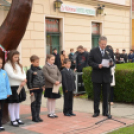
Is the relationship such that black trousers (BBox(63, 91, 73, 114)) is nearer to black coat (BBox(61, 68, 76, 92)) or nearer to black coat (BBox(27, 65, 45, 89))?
black coat (BBox(61, 68, 76, 92))

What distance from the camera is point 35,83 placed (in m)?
6.43

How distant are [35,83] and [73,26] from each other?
437 inches

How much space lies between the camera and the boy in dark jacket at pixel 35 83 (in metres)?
6.39

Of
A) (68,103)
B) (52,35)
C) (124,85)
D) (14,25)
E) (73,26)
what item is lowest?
(68,103)

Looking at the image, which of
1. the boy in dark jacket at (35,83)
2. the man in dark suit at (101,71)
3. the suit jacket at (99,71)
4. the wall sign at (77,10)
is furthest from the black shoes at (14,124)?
the wall sign at (77,10)

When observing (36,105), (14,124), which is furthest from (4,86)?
(36,105)

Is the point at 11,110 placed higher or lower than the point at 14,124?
higher

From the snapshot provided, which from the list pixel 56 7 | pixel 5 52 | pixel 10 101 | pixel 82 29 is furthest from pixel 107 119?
pixel 82 29

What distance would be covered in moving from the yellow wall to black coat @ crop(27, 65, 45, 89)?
7.95 m

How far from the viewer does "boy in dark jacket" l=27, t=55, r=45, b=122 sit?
251 inches

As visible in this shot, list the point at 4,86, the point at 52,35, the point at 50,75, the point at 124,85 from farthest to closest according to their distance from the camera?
the point at 52,35
the point at 124,85
the point at 50,75
the point at 4,86

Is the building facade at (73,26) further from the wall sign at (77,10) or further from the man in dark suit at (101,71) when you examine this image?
the man in dark suit at (101,71)

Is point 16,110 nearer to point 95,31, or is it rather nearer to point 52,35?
point 52,35

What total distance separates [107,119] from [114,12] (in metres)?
14.9
